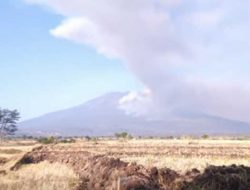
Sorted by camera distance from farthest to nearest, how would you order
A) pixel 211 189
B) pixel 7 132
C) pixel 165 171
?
pixel 7 132
pixel 165 171
pixel 211 189

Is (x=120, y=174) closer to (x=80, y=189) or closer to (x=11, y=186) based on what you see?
(x=80, y=189)

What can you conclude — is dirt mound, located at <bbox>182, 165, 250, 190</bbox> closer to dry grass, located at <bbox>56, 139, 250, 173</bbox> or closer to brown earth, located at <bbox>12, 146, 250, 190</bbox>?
brown earth, located at <bbox>12, 146, 250, 190</bbox>

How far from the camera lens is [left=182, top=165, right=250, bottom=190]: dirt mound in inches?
695

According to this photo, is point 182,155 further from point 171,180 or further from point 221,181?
point 221,181

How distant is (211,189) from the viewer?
57.7ft

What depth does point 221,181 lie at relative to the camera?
59.1ft

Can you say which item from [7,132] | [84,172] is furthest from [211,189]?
[7,132]

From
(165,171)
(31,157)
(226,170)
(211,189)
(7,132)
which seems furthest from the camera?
(7,132)

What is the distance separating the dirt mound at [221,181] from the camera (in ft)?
57.9

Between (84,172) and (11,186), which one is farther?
(84,172)

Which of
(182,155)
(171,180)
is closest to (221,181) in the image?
(171,180)

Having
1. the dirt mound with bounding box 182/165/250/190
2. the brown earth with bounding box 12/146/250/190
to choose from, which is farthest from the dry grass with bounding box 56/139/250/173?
the dirt mound with bounding box 182/165/250/190

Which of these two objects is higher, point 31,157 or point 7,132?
point 7,132

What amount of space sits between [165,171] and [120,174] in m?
1.69
